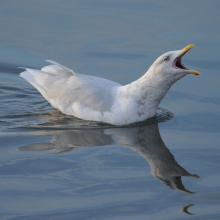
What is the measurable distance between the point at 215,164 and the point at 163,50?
15.9ft

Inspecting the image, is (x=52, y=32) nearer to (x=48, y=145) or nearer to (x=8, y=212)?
(x=48, y=145)

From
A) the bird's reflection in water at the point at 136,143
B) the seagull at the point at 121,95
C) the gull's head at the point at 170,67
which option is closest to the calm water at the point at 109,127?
the bird's reflection in water at the point at 136,143

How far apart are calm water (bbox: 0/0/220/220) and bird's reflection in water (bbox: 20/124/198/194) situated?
15mm

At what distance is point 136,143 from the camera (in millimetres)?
7059

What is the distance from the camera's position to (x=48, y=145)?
270 inches

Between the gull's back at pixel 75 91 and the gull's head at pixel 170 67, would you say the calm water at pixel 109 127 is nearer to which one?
the gull's back at pixel 75 91

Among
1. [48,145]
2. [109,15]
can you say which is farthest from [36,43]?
[48,145]

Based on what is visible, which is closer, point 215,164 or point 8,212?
point 8,212

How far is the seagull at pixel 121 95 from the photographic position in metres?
7.50

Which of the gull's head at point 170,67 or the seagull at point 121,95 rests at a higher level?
the gull's head at point 170,67

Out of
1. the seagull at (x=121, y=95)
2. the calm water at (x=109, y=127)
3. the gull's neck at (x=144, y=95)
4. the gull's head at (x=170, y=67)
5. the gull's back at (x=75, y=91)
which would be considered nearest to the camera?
the calm water at (x=109, y=127)

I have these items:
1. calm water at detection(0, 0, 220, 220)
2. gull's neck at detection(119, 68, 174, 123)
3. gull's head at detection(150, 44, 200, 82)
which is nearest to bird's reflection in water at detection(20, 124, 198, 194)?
calm water at detection(0, 0, 220, 220)

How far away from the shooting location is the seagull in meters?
7.50

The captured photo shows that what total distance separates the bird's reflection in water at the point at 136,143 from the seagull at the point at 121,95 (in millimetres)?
301
